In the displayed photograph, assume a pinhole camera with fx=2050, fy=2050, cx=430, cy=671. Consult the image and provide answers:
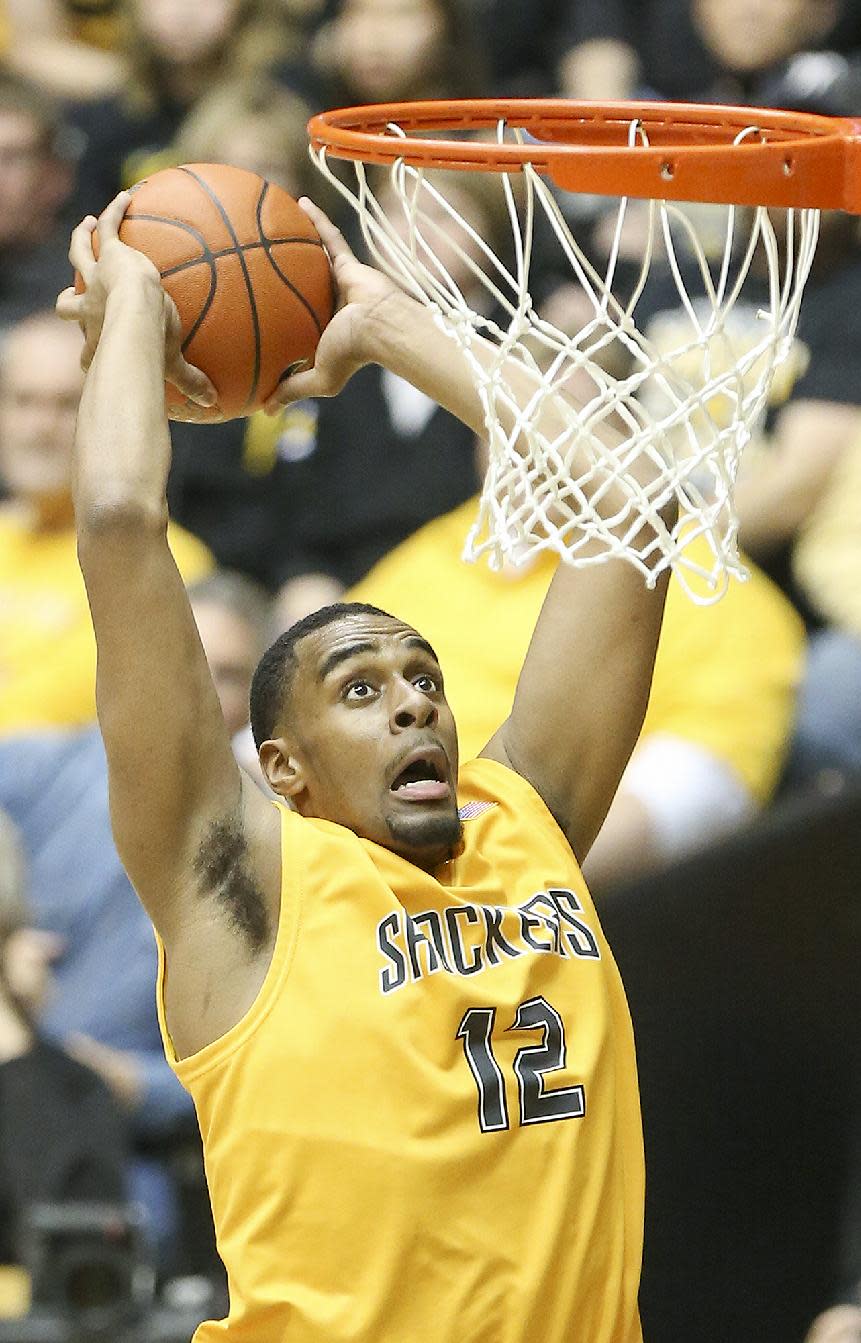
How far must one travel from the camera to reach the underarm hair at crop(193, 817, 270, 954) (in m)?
2.65

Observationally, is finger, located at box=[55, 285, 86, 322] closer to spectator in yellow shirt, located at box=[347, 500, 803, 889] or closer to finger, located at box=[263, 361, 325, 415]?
finger, located at box=[263, 361, 325, 415]

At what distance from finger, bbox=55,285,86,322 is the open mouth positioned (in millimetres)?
766

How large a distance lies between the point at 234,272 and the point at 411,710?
0.69 meters

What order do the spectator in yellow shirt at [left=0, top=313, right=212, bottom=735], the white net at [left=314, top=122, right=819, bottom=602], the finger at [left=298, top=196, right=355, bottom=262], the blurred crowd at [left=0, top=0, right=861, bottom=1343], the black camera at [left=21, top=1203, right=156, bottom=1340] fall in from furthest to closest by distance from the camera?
the spectator in yellow shirt at [left=0, top=313, right=212, bottom=735] → the blurred crowd at [left=0, top=0, right=861, bottom=1343] → the black camera at [left=21, top=1203, right=156, bottom=1340] → the finger at [left=298, top=196, right=355, bottom=262] → the white net at [left=314, top=122, right=819, bottom=602]

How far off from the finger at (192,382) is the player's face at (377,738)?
377mm

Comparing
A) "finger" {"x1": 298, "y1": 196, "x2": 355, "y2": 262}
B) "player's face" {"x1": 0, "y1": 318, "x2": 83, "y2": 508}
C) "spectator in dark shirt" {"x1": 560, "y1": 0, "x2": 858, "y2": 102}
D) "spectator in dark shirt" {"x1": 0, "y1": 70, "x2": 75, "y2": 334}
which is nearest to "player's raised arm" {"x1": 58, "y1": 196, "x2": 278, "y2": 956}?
"finger" {"x1": 298, "y1": 196, "x2": 355, "y2": 262}

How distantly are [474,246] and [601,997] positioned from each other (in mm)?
2764

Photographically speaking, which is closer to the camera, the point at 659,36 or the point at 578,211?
the point at 578,211

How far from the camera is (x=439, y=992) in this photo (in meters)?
2.65

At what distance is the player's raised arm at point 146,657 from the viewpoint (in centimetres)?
255

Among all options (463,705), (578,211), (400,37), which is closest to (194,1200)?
(463,705)

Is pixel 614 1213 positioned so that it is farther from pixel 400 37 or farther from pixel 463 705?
pixel 400 37

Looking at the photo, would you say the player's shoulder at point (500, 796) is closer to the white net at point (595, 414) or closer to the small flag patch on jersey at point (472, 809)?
the small flag patch on jersey at point (472, 809)

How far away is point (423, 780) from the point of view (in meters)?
2.84
